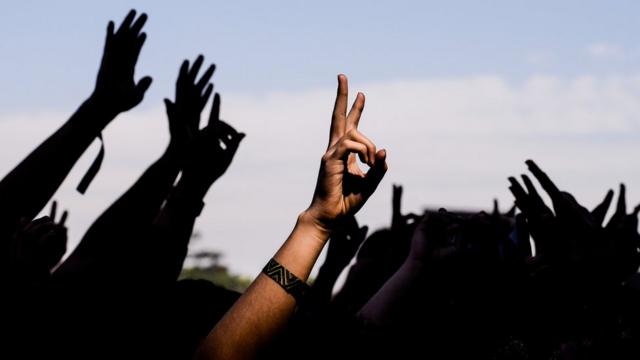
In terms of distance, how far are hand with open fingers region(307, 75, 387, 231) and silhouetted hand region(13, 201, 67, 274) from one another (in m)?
1.21

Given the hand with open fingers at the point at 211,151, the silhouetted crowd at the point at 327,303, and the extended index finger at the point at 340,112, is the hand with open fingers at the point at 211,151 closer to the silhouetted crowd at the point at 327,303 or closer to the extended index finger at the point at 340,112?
the silhouetted crowd at the point at 327,303

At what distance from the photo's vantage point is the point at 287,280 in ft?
11.5

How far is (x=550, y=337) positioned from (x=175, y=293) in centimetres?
158

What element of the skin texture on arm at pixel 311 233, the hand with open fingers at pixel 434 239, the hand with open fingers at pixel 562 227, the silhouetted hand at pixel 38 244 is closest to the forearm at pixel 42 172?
the silhouetted hand at pixel 38 244

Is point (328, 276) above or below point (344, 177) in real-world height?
below

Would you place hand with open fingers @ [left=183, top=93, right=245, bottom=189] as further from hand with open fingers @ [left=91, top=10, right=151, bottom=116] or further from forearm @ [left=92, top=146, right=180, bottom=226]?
hand with open fingers @ [left=91, top=10, right=151, bottom=116]

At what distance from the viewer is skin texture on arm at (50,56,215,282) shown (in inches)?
172

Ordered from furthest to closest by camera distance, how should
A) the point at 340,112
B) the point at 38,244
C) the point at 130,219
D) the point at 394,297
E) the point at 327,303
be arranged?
1. the point at 130,219
2. the point at 327,303
3. the point at 394,297
4. the point at 38,244
5. the point at 340,112

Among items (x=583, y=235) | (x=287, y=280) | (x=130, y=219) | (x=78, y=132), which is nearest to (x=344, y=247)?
(x=130, y=219)

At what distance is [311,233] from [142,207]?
1450 mm

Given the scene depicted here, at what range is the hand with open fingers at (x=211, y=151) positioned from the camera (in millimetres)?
5129

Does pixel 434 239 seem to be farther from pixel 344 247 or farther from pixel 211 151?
pixel 344 247

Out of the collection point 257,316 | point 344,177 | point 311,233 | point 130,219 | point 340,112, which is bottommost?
point 257,316

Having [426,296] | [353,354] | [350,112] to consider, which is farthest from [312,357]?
[350,112]
